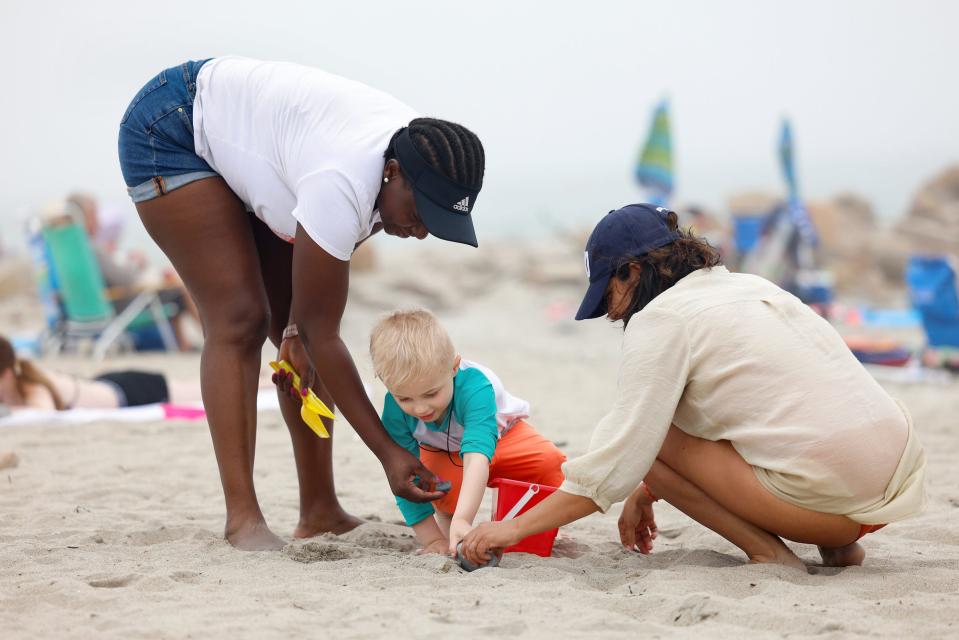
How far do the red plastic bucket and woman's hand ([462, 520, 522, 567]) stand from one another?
227 millimetres

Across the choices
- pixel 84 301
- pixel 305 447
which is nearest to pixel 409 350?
pixel 305 447

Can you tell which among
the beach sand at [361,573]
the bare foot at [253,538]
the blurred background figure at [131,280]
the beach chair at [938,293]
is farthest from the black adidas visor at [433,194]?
the blurred background figure at [131,280]

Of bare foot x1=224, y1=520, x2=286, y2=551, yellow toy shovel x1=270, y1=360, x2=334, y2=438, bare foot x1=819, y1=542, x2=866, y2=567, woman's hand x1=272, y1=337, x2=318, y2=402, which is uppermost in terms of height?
woman's hand x1=272, y1=337, x2=318, y2=402


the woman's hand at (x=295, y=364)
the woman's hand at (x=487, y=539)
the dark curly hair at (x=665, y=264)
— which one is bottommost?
the woman's hand at (x=487, y=539)

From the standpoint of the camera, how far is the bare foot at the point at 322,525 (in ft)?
10.9

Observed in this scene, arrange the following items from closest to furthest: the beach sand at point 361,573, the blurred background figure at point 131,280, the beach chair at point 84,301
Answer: the beach sand at point 361,573
the beach chair at point 84,301
the blurred background figure at point 131,280

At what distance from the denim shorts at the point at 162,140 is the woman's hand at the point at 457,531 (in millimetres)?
1218

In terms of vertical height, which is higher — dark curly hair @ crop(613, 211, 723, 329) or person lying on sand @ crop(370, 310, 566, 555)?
dark curly hair @ crop(613, 211, 723, 329)

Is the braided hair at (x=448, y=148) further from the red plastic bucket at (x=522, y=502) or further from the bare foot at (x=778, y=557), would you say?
the bare foot at (x=778, y=557)

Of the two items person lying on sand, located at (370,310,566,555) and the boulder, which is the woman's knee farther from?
the boulder

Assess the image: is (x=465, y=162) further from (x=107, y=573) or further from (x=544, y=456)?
(x=107, y=573)

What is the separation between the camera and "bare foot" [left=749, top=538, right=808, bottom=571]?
2.72m

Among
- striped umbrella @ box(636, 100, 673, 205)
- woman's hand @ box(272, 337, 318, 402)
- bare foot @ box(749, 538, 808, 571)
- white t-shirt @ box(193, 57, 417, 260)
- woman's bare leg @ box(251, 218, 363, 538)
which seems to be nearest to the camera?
white t-shirt @ box(193, 57, 417, 260)

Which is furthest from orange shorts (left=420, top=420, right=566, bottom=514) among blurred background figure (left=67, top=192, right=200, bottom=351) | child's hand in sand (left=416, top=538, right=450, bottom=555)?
blurred background figure (left=67, top=192, right=200, bottom=351)
